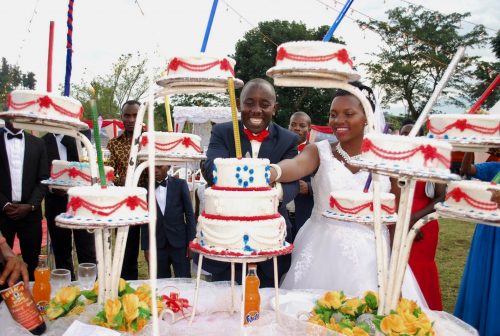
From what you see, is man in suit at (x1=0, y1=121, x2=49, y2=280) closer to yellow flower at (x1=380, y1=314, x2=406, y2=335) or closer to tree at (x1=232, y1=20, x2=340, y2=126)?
yellow flower at (x1=380, y1=314, x2=406, y2=335)

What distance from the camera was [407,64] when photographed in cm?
2684

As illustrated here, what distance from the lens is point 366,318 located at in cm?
213

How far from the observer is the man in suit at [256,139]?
10.3 feet

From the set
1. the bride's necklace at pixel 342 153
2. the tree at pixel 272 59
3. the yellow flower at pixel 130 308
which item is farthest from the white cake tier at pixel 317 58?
the tree at pixel 272 59

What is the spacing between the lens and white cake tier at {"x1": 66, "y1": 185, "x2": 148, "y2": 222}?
1.75 m

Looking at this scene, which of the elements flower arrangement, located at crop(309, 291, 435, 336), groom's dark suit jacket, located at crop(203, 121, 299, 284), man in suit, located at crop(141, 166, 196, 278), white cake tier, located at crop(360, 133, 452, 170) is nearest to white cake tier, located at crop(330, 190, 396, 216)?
flower arrangement, located at crop(309, 291, 435, 336)

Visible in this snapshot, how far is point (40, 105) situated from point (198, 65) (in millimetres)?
631

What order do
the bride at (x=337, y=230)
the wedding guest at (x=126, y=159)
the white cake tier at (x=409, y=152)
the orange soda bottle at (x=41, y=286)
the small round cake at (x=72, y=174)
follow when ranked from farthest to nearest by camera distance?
the wedding guest at (x=126, y=159)
the bride at (x=337, y=230)
the small round cake at (x=72, y=174)
the orange soda bottle at (x=41, y=286)
the white cake tier at (x=409, y=152)

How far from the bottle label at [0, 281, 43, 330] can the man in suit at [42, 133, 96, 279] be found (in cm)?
329

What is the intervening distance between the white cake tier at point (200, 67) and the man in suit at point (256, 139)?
1.16m

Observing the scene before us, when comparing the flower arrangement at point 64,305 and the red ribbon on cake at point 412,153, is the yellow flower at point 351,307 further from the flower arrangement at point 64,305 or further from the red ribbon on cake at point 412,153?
the flower arrangement at point 64,305

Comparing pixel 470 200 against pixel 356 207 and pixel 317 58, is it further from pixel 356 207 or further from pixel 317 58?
pixel 317 58

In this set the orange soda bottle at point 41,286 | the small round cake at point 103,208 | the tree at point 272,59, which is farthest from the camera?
the tree at point 272,59

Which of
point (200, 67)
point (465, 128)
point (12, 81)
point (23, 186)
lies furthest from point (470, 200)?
point (12, 81)
